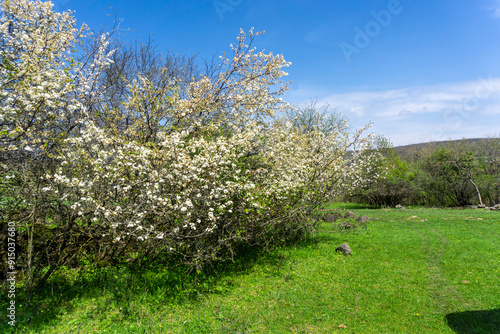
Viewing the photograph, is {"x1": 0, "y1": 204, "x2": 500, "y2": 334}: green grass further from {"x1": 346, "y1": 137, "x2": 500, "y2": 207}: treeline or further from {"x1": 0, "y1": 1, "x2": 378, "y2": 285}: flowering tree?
{"x1": 346, "y1": 137, "x2": 500, "y2": 207}: treeline

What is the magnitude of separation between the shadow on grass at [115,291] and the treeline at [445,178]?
86.9 feet

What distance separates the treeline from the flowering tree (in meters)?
24.2

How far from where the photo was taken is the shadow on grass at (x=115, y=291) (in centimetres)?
679

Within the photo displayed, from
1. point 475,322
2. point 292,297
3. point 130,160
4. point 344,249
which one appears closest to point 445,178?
point 344,249

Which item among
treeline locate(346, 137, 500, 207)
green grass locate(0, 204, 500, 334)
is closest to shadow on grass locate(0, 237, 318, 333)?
green grass locate(0, 204, 500, 334)

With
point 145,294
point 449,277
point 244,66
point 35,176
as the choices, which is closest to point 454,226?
point 449,277

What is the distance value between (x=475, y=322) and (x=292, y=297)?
445 cm

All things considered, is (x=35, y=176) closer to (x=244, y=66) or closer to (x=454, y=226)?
(x=244, y=66)

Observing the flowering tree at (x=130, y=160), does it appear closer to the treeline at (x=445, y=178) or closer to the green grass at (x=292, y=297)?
the green grass at (x=292, y=297)

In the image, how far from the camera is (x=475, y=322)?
22.9 feet

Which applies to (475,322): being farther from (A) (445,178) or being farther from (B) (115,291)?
(A) (445,178)

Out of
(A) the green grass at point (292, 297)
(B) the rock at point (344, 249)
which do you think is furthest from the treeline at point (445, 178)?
(A) the green grass at point (292, 297)

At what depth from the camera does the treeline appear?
32.0 metres

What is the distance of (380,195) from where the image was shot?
34.1m
